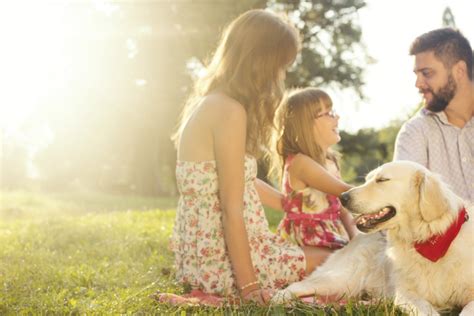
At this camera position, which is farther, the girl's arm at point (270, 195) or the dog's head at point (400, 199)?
the girl's arm at point (270, 195)

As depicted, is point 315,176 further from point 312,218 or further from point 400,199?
point 400,199

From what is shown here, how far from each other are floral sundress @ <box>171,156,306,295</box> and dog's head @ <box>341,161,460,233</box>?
0.82 metres

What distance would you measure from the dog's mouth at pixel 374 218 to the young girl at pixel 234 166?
821 mm

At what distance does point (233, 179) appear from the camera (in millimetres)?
3920

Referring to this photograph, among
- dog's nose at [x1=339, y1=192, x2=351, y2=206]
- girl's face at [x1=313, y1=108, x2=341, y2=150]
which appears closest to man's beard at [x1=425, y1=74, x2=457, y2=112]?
girl's face at [x1=313, y1=108, x2=341, y2=150]

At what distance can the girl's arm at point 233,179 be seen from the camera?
3893mm

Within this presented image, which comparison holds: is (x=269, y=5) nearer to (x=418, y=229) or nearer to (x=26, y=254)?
(x=26, y=254)

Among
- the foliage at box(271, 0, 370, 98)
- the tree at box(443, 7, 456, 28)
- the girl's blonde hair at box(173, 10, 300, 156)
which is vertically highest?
the tree at box(443, 7, 456, 28)

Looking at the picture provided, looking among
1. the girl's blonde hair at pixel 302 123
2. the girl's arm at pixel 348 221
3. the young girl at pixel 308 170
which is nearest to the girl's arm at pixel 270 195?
the young girl at pixel 308 170

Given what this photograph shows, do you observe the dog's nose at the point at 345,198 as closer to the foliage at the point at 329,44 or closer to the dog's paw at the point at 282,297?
the dog's paw at the point at 282,297

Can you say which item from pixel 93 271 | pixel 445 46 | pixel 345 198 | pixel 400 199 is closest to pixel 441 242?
pixel 400 199

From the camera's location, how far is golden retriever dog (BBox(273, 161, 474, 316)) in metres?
3.48

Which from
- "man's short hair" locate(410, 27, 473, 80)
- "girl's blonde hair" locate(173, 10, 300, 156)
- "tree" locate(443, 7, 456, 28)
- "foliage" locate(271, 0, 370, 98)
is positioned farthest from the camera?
"tree" locate(443, 7, 456, 28)

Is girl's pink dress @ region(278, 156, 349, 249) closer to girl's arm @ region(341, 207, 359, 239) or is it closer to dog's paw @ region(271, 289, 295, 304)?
girl's arm @ region(341, 207, 359, 239)
